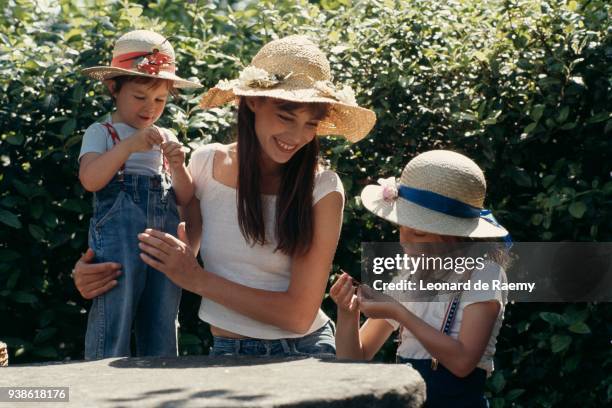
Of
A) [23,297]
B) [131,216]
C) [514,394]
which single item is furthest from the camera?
[23,297]

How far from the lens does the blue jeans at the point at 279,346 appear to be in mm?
3596

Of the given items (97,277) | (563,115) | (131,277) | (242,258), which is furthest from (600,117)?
(97,277)

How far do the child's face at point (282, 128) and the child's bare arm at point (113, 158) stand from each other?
0.38m

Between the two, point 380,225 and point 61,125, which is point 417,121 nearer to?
point 380,225

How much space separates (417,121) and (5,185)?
70.9 inches

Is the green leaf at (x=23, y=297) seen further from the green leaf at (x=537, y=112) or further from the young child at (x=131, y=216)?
the green leaf at (x=537, y=112)

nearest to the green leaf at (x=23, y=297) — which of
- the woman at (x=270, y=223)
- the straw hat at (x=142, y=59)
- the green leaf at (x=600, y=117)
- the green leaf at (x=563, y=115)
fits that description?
the straw hat at (x=142, y=59)

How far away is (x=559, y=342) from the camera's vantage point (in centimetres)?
466

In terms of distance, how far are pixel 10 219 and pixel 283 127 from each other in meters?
1.68

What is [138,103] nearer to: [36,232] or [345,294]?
[36,232]

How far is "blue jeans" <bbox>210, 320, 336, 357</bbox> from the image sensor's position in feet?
11.8

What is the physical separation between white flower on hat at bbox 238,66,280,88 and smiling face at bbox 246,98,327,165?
0.05 m

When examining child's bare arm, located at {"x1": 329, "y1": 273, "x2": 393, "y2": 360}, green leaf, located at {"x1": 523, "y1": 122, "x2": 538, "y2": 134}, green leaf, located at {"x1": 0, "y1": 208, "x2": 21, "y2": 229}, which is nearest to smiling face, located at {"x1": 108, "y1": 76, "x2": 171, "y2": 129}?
green leaf, located at {"x1": 0, "y1": 208, "x2": 21, "y2": 229}

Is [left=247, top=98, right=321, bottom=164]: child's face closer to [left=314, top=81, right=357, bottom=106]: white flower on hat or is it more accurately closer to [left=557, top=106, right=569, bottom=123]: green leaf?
[left=314, top=81, right=357, bottom=106]: white flower on hat
